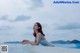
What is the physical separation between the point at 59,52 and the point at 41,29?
1.02ft

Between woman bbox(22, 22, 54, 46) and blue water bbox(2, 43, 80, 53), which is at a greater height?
woman bbox(22, 22, 54, 46)

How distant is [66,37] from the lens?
2.89 meters

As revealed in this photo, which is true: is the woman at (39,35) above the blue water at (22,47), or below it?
above

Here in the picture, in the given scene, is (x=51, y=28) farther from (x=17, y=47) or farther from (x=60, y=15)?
(x=17, y=47)

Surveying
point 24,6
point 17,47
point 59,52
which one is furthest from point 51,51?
point 24,6

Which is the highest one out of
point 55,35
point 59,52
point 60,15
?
point 60,15

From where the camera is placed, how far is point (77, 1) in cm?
287

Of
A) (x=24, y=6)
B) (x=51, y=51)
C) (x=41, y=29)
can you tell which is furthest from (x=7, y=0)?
(x=51, y=51)

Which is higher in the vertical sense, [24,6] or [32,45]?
[24,6]

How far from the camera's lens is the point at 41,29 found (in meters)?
2.90

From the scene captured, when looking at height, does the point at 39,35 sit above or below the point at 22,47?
above

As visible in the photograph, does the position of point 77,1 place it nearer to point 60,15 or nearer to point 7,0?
point 60,15

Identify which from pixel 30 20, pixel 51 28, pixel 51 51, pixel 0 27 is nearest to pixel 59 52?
pixel 51 51

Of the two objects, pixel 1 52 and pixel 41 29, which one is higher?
pixel 41 29
